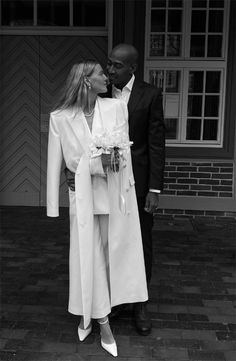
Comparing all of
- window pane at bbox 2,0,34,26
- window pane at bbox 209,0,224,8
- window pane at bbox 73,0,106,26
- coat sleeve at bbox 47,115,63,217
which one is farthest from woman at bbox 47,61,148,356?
window pane at bbox 2,0,34,26

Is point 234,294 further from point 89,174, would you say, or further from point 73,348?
point 89,174

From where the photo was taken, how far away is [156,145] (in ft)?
10.7

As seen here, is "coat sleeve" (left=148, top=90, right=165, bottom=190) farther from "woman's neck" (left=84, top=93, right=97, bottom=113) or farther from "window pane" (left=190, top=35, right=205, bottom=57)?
"window pane" (left=190, top=35, right=205, bottom=57)

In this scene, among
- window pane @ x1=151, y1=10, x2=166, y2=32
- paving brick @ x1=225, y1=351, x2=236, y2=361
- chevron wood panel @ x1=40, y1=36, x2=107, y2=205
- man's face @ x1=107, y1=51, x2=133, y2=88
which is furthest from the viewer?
chevron wood panel @ x1=40, y1=36, x2=107, y2=205

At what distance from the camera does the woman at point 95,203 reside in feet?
9.56

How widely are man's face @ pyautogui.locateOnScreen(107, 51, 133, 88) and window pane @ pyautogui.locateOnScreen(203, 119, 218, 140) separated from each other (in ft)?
11.2

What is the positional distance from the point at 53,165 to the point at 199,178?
3.75m

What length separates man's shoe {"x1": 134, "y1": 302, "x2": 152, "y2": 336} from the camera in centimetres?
329

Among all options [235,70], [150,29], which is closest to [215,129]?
[235,70]

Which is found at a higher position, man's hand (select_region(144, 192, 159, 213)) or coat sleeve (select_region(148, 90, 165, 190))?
coat sleeve (select_region(148, 90, 165, 190))

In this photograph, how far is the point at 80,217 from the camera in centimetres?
294

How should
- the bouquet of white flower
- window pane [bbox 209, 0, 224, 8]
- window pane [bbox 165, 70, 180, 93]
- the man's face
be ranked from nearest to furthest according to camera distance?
1. the bouquet of white flower
2. the man's face
3. window pane [bbox 209, 0, 224, 8]
4. window pane [bbox 165, 70, 180, 93]

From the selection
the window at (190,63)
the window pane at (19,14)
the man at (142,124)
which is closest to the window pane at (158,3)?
the window at (190,63)

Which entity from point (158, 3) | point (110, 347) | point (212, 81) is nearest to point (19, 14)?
point (158, 3)
